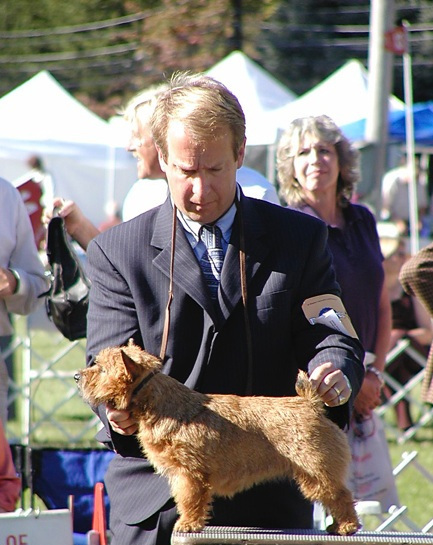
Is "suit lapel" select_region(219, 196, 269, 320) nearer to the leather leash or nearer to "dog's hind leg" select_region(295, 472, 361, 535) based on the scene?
the leather leash

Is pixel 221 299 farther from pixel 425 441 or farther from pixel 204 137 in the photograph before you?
pixel 425 441

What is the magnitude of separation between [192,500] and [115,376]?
31 centimetres

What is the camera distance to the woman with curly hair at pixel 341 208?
3.69 m

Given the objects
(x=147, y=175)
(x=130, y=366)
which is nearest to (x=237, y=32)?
(x=147, y=175)

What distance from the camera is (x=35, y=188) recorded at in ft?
22.8

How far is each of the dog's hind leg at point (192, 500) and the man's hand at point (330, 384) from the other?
33cm

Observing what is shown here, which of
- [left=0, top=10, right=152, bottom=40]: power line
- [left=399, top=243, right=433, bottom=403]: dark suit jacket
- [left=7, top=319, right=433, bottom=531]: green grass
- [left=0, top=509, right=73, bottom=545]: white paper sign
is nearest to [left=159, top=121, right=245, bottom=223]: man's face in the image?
[left=0, top=509, right=73, bottom=545]: white paper sign

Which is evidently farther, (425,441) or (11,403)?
(11,403)

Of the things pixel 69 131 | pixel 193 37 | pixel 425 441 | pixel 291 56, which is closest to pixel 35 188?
pixel 425 441

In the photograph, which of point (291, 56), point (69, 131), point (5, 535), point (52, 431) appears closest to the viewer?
point (5, 535)

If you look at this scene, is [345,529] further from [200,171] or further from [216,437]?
[200,171]

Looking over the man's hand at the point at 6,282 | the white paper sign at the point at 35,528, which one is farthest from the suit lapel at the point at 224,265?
the man's hand at the point at 6,282

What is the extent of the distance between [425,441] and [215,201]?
551 centimetres

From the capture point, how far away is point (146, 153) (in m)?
3.80
